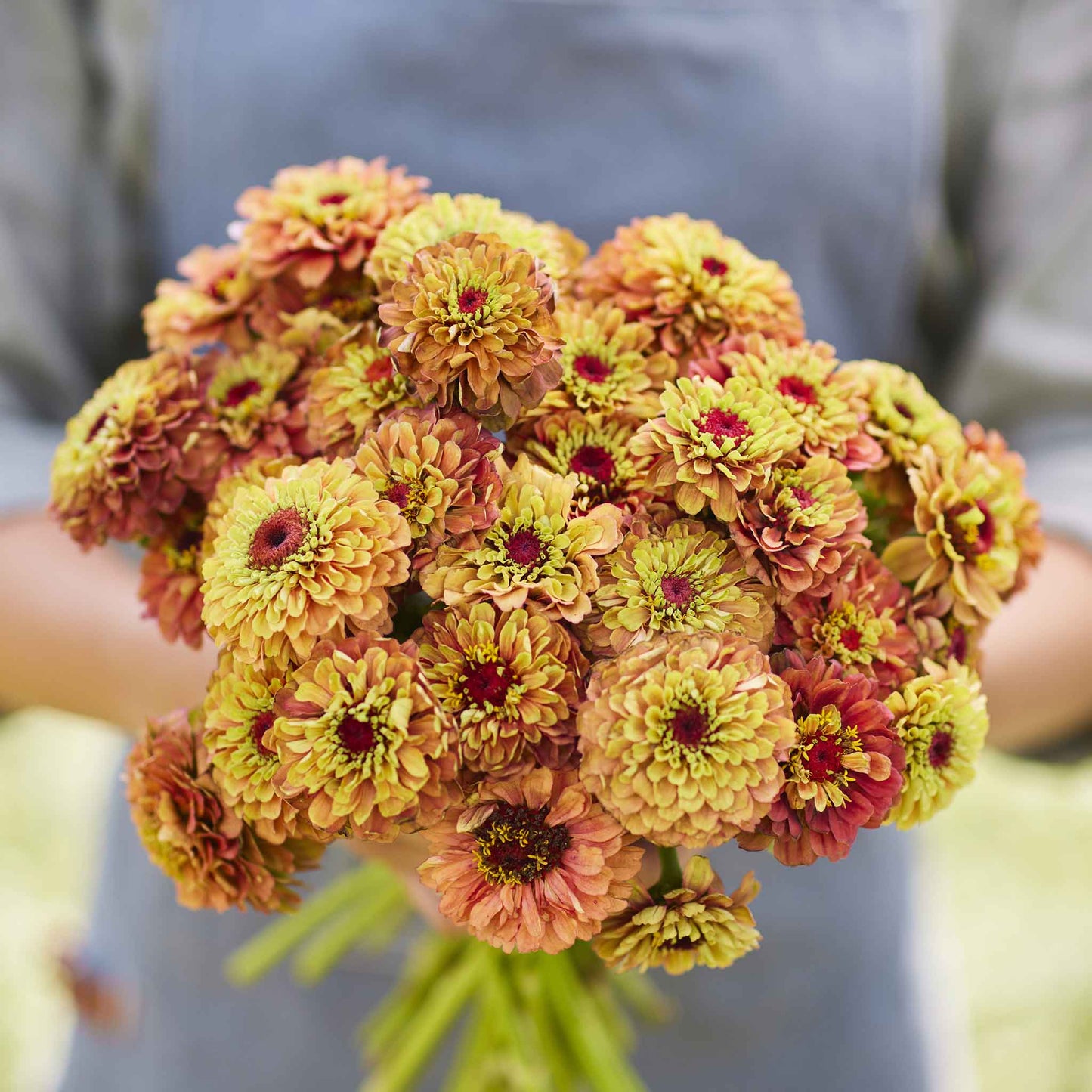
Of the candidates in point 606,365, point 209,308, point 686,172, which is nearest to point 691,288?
point 606,365

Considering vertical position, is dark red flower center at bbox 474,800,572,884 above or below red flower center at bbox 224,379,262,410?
below

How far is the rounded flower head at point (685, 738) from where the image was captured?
0.72 ft

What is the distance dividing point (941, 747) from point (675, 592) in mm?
81

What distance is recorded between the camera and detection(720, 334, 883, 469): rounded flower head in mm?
253

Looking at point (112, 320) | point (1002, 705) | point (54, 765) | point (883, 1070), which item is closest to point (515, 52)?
point (112, 320)

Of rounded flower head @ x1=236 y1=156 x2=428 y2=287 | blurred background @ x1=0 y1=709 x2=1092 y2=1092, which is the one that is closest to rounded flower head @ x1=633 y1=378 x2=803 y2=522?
rounded flower head @ x1=236 y1=156 x2=428 y2=287

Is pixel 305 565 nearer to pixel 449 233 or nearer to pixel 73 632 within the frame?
pixel 449 233

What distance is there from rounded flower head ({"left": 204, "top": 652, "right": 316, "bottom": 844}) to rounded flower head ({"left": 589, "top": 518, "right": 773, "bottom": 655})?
0.25 ft

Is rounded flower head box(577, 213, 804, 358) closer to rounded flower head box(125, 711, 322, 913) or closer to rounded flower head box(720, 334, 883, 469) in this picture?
rounded flower head box(720, 334, 883, 469)

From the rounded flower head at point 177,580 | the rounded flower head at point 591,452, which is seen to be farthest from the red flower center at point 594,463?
the rounded flower head at point 177,580

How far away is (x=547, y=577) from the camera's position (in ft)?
0.76

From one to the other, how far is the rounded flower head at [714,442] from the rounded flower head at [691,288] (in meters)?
0.04

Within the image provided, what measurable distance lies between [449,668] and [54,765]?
5.04ft

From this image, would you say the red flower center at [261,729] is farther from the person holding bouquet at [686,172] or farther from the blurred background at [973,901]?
the blurred background at [973,901]
